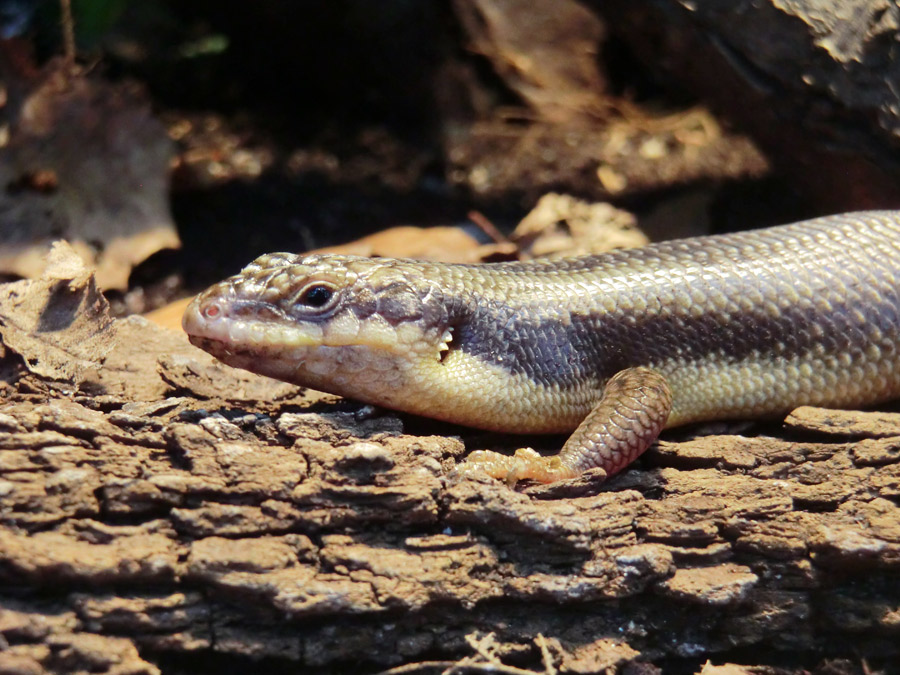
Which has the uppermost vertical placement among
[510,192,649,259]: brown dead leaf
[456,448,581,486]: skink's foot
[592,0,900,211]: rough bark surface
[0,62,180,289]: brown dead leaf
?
[592,0,900,211]: rough bark surface

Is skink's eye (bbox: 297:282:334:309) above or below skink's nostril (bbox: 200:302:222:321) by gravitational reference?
above

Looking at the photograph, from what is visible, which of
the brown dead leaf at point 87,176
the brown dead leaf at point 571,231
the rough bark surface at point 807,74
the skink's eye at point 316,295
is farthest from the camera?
the brown dead leaf at point 571,231

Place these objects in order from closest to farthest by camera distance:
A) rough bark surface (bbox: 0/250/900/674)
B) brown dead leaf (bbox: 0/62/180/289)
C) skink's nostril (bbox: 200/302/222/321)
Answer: rough bark surface (bbox: 0/250/900/674), skink's nostril (bbox: 200/302/222/321), brown dead leaf (bbox: 0/62/180/289)

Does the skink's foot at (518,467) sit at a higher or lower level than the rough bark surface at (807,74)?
lower

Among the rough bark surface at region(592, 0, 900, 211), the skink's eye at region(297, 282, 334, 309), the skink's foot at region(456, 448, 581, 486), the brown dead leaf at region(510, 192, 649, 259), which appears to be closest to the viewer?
the skink's foot at region(456, 448, 581, 486)

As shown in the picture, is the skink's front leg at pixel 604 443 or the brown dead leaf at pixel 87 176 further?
the brown dead leaf at pixel 87 176

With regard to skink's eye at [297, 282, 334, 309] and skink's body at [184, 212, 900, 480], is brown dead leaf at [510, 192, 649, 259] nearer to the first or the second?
skink's body at [184, 212, 900, 480]

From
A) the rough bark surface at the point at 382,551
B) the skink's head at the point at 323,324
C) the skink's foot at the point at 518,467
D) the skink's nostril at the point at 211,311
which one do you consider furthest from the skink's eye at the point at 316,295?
the skink's foot at the point at 518,467

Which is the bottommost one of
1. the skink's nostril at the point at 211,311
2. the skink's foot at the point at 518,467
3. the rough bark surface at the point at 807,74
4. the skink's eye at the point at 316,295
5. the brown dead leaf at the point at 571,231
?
the brown dead leaf at the point at 571,231

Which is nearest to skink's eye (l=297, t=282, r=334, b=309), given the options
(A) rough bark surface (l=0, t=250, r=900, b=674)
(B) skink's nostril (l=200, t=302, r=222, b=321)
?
(B) skink's nostril (l=200, t=302, r=222, b=321)

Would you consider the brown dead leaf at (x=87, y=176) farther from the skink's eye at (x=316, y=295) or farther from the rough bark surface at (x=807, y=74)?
the rough bark surface at (x=807, y=74)

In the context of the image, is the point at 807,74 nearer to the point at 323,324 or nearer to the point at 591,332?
the point at 591,332
